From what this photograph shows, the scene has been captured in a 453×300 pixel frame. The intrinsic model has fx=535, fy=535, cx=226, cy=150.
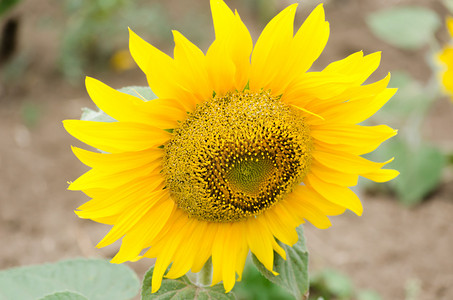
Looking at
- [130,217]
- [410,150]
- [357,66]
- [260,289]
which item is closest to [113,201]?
[130,217]

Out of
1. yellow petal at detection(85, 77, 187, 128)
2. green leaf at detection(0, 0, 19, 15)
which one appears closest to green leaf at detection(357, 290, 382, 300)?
yellow petal at detection(85, 77, 187, 128)

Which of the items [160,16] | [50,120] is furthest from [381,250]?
[160,16]

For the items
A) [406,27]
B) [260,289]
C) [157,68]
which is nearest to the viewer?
[157,68]

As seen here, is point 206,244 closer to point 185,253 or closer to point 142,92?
point 185,253

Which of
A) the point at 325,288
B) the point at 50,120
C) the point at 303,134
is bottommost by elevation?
the point at 325,288

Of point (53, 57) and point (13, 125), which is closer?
point (13, 125)

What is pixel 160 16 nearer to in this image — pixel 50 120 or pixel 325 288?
pixel 50 120

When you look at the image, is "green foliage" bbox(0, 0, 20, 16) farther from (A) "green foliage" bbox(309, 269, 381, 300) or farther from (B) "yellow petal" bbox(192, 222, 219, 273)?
(B) "yellow petal" bbox(192, 222, 219, 273)
